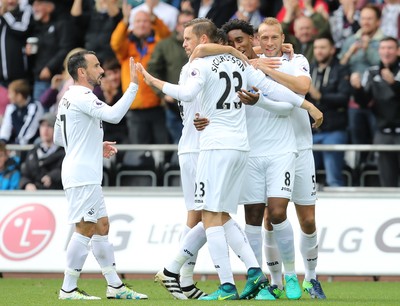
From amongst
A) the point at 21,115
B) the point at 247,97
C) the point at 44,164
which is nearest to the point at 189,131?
the point at 247,97

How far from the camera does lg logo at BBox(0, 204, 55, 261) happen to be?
16.6 metres

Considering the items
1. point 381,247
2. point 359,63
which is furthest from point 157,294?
point 359,63

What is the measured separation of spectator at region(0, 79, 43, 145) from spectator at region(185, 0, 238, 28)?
319 centimetres

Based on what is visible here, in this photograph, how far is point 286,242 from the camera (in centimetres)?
1221

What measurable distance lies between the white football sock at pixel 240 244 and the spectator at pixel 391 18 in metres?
8.20

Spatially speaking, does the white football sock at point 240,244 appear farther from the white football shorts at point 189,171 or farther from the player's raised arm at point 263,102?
the player's raised arm at point 263,102

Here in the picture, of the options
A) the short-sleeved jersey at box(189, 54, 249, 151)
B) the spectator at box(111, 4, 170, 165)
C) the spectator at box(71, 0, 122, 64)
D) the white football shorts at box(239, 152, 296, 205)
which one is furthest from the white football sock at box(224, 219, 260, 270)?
the spectator at box(71, 0, 122, 64)

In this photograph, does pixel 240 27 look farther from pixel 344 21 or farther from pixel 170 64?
pixel 344 21

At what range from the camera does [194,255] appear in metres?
12.2

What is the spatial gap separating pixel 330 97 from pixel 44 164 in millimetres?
4671

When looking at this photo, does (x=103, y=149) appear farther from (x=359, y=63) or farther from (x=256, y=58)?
(x=359, y=63)

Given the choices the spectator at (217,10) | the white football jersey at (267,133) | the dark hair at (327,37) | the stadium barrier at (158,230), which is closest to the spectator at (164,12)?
the spectator at (217,10)

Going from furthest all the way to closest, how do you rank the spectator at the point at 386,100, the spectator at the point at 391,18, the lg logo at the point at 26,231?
the spectator at the point at 391,18 < the spectator at the point at 386,100 < the lg logo at the point at 26,231

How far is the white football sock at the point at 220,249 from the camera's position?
1135 cm
